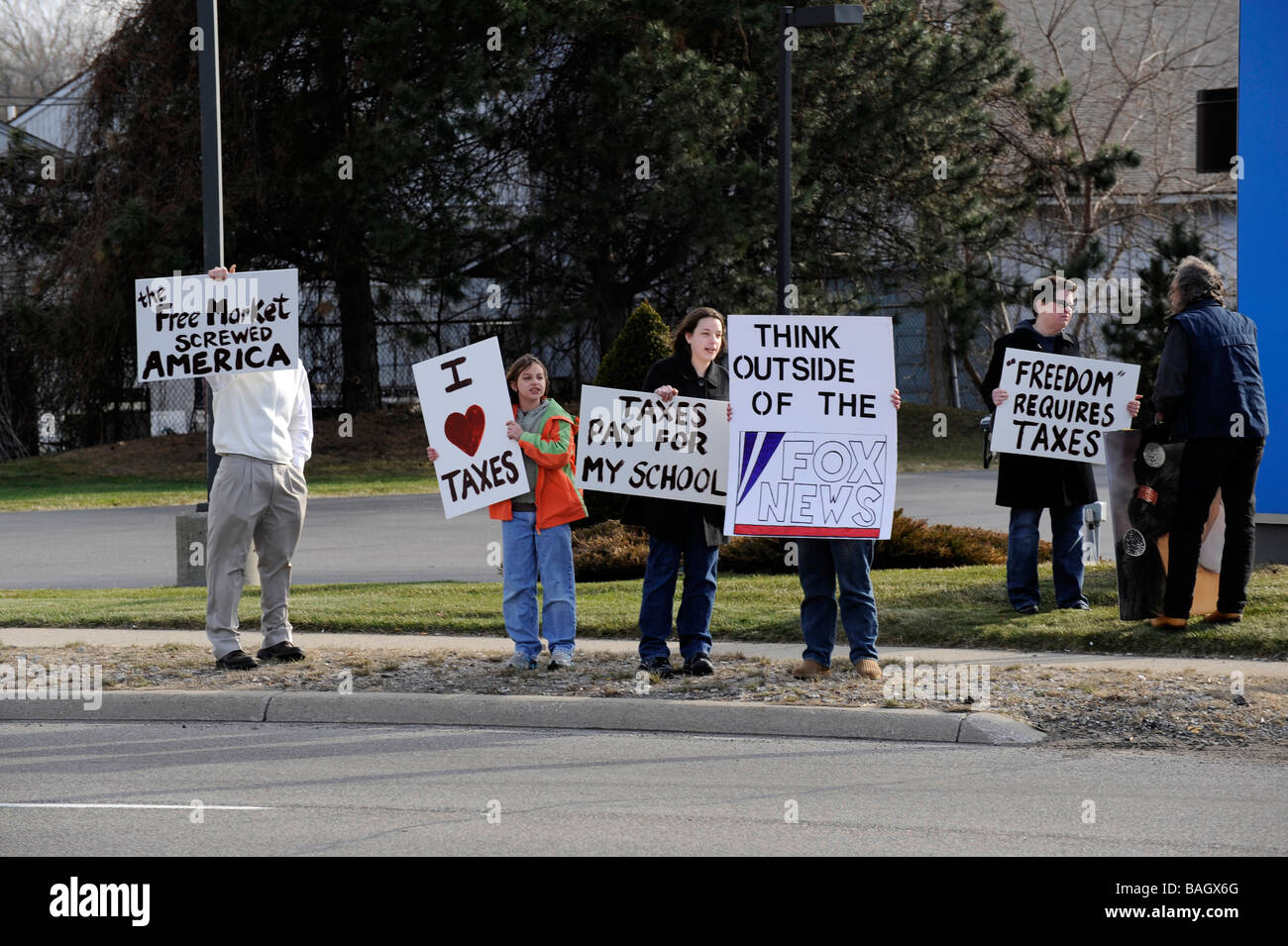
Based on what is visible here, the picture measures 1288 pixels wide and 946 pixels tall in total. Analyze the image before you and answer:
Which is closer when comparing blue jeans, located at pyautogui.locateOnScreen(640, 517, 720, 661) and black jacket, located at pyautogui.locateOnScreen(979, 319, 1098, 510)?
blue jeans, located at pyautogui.locateOnScreen(640, 517, 720, 661)

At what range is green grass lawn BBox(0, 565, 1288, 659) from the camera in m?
9.07

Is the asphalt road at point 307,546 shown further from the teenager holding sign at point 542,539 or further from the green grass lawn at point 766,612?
the teenager holding sign at point 542,539

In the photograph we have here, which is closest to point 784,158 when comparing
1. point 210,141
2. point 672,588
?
point 210,141

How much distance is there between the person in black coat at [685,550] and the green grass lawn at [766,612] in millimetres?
1554

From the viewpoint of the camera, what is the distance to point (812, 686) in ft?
26.0

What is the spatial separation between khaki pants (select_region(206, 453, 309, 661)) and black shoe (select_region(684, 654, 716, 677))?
2.28m

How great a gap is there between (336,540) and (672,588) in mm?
9693

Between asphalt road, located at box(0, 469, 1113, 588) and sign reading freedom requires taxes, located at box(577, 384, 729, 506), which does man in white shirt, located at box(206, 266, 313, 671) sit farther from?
asphalt road, located at box(0, 469, 1113, 588)

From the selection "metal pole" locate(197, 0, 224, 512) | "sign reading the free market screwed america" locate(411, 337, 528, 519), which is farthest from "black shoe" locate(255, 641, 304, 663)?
"metal pole" locate(197, 0, 224, 512)

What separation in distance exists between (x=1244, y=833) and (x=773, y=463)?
3475 mm

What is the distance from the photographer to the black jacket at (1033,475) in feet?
31.7

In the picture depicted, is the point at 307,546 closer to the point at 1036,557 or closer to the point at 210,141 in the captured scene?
the point at 210,141

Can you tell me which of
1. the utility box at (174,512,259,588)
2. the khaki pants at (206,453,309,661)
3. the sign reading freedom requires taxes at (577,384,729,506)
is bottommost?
the utility box at (174,512,259,588)

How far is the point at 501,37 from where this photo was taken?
26.3 m
